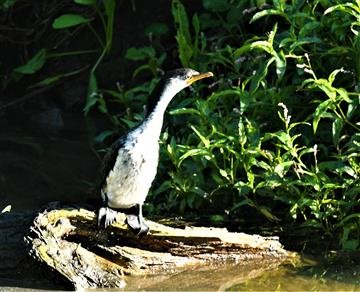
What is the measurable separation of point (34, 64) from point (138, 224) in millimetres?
3622

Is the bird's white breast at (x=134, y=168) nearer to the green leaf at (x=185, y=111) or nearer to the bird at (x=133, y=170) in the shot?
the bird at (x=133, y=170)

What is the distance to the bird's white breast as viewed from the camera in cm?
581

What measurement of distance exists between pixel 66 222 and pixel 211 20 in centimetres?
272

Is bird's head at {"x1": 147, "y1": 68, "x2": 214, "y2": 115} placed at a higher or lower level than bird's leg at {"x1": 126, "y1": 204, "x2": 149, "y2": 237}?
higher

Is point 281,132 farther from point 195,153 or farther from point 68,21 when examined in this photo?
point 68,21

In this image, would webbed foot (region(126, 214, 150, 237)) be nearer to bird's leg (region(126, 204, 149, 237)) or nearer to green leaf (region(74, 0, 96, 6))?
bird's leg (region(126, 204, 149, 237))

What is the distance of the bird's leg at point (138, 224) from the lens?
5.74m

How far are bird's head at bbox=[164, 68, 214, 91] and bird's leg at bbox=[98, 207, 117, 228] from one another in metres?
0.97

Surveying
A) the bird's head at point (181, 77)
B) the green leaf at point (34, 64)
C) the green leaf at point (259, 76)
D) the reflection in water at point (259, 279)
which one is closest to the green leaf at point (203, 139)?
the bird's head at point (181, 77)

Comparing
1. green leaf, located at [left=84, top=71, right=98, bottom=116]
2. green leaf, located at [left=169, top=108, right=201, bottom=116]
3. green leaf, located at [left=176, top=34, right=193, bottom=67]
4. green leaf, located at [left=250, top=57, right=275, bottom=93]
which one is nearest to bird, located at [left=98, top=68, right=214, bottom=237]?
green leaf, located at [left=169, top=108, right=201, bottom=116]

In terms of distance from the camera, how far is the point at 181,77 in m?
6.29

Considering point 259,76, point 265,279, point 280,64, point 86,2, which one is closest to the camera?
point 265,279

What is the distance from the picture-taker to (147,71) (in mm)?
8398

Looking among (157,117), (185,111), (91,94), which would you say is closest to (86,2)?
(91,94)
